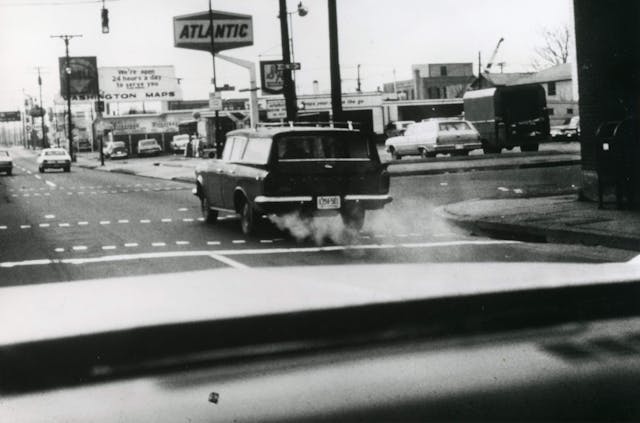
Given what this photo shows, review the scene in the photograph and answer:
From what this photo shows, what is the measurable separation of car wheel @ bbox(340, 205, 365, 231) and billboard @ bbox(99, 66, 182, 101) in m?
65.8

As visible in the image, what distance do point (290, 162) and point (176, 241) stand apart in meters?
1.87

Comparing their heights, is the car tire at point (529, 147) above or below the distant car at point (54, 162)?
below

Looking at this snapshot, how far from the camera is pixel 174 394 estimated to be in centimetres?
163

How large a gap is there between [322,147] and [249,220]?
1.42m

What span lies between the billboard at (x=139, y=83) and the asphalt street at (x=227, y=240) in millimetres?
57279

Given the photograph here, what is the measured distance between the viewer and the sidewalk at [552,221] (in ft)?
32.4

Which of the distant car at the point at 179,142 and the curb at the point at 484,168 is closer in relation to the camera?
the curb at the point at 484,168

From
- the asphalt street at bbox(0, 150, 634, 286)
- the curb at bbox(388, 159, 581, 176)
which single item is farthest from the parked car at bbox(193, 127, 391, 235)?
the curb at bbox(388, 159, 581, 176)

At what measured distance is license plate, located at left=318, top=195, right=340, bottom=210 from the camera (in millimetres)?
11812

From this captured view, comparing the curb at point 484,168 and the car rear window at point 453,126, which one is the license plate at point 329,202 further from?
the car rear window at point 453,126

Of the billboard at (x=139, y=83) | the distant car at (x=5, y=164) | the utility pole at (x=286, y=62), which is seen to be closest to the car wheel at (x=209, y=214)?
the utility pole at (x=286, y=62)

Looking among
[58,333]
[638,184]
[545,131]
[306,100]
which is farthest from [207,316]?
[306,100]

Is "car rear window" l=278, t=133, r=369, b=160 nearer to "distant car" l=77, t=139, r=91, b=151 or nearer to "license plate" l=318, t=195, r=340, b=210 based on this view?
"license plate" l=318, t=195, r=340, b=210

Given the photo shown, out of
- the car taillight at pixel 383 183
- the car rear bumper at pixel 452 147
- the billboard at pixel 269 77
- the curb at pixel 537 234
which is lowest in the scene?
the curb at pixel 537 234
